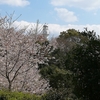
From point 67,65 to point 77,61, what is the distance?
0.41 meters

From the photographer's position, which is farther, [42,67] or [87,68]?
[42,67]

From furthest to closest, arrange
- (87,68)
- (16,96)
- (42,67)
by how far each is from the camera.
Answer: (42,67)
(16,96)
(87,68)

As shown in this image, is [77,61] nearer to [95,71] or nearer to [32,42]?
[95,71]

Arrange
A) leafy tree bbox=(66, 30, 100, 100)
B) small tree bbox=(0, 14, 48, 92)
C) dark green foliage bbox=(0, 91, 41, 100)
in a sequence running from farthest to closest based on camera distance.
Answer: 1. small tree bbox=(0, 14, 48, 92)
2. dark green foliage bbox=(0, 91, 41, 100)
3. leafy tree bbox=(66, 30, 100, 100)

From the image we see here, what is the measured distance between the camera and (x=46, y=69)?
669 inches

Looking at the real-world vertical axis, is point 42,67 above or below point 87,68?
below

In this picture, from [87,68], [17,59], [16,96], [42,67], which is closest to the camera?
[87,68]

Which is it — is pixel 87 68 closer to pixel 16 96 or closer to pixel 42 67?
pixel 16 96

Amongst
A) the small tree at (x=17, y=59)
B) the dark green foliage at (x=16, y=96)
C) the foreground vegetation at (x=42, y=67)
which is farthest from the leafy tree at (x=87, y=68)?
the small tree at (x=17, y=59)

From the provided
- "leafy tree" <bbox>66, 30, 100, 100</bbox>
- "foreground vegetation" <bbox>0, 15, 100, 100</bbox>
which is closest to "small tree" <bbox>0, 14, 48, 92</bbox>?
"foreground vegetation" <bbox>0, 15, 100, 100</bbox>

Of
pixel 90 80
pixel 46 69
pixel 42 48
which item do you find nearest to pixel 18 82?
pixel 42 48

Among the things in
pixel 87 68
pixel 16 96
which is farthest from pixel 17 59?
pixel 87 68

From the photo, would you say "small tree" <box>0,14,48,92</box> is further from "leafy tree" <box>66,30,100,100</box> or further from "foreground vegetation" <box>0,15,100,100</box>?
"leafy tree" <box>66,30,100,100</box>

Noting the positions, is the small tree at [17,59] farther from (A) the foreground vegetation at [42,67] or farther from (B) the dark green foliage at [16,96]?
(B) the dark green foliage at [16,96]
